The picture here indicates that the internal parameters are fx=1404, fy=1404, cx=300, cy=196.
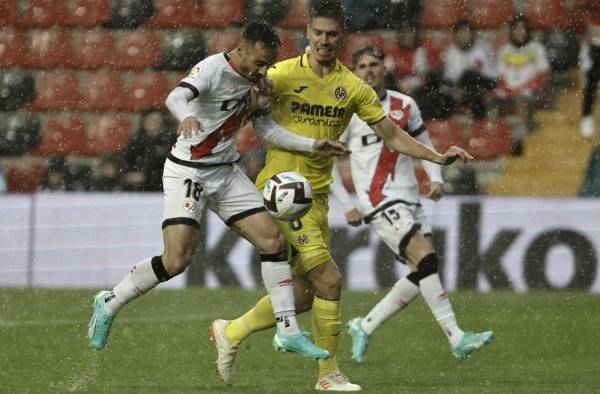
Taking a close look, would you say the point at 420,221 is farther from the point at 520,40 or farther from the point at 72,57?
the point at 72,57

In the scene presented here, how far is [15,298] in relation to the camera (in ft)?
44.2

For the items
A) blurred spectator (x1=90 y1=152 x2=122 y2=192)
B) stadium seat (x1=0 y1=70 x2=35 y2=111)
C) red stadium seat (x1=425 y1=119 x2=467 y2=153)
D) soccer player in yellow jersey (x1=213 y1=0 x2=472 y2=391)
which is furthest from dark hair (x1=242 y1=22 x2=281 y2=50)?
stadium seat (x1=0 y1=70 x2=35 y2=111)

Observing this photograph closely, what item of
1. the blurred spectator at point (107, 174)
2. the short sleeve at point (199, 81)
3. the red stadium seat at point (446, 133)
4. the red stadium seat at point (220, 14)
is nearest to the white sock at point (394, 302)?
the short sleeve at point (199, 81)

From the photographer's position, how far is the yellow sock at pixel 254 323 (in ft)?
26.2

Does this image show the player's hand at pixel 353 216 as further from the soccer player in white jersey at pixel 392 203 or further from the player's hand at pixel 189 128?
the player's hand at pixel 189 128

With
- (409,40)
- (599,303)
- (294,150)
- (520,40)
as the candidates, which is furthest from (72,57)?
(294,150)

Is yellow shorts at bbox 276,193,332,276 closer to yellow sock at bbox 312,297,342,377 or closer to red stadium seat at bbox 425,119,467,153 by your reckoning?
yellow sock at bbox 312,297,342,377

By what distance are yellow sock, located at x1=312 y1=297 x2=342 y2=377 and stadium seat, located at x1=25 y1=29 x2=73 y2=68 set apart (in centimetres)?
955

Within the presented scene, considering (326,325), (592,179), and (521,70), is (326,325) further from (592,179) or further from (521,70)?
(521,70)

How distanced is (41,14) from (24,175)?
7.52 feet

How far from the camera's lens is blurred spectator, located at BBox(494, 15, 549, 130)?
49.9ft

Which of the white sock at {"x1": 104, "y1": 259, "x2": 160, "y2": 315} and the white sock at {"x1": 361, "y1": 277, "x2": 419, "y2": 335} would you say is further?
the white sock at {"x1": 361, "y1": 277, "x2": 419, "y2": 335}

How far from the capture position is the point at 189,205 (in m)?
7.74

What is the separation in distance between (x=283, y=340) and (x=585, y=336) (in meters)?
4.05
